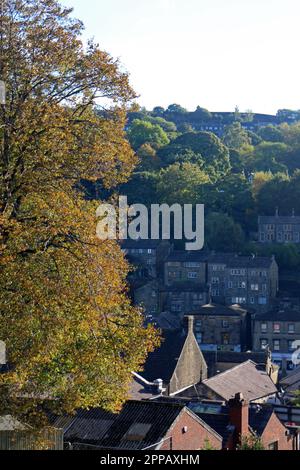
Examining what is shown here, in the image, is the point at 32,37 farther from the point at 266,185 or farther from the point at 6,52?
the point at 266,185

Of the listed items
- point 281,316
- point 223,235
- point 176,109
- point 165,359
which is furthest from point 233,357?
point 176,109

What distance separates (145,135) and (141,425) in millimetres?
87876

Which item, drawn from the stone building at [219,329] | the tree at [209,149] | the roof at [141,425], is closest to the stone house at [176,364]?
the roof at [141,425]

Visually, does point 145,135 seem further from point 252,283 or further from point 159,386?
point 159,386

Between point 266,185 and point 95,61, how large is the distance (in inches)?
2656

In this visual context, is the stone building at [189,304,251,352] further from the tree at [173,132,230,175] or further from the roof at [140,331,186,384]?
the tree at [173,132,230,175]

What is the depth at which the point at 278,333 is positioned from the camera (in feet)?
210

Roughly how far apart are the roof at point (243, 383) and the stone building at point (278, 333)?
71.8 feet

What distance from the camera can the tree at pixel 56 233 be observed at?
15703 millimetres

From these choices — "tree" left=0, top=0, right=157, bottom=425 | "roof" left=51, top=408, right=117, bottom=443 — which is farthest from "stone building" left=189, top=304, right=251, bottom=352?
"tree" left=0, top=0, right=157, bottom=425

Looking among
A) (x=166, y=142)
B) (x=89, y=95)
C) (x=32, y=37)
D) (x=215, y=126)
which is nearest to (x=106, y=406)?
(x=89, y=95)

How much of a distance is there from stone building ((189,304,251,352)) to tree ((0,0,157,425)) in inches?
1843

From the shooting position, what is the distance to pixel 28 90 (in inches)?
650
